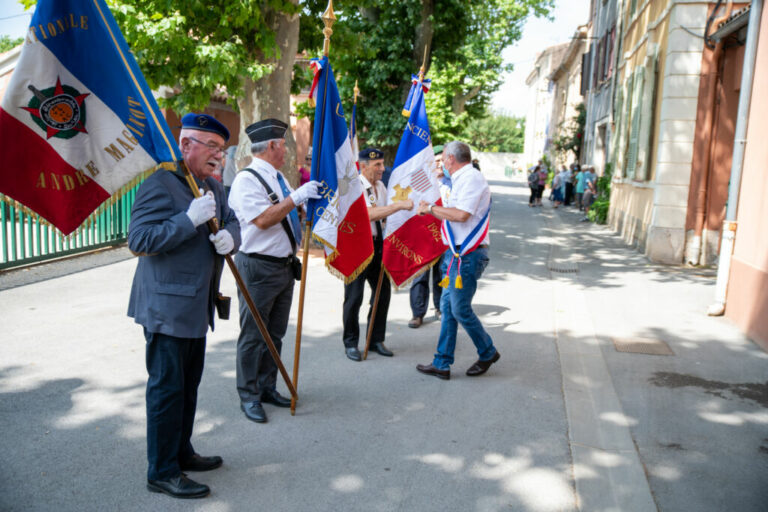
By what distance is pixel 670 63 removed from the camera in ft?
37.2

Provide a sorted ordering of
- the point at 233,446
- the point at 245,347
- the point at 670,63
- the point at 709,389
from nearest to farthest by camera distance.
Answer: the point at 233,446
the point at 245,347
the point at 709,389
the point at 670,63

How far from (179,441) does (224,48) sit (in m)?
7.28

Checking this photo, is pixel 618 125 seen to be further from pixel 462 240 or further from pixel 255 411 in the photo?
pixel 255 411

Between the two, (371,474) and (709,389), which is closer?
(371,474)

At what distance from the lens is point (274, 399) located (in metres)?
4.76

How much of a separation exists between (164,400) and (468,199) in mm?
2905

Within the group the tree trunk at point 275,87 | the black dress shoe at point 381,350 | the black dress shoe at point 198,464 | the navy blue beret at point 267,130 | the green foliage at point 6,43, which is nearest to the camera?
the black dress shoe at point 198,464

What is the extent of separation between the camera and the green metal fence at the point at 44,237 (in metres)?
8.90

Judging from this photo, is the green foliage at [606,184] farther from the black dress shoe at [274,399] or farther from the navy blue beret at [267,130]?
the navy blue beret at [267,130]

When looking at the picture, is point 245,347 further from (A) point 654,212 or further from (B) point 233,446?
(A) point 654,212

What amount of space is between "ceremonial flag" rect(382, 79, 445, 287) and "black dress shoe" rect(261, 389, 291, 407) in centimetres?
177

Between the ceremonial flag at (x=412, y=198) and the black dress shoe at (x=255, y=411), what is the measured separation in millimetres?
2044

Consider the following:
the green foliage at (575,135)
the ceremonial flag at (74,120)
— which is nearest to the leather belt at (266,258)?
the ceremonial flag at (74,120)

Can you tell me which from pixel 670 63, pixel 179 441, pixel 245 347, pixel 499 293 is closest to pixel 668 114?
pixel 670 63
